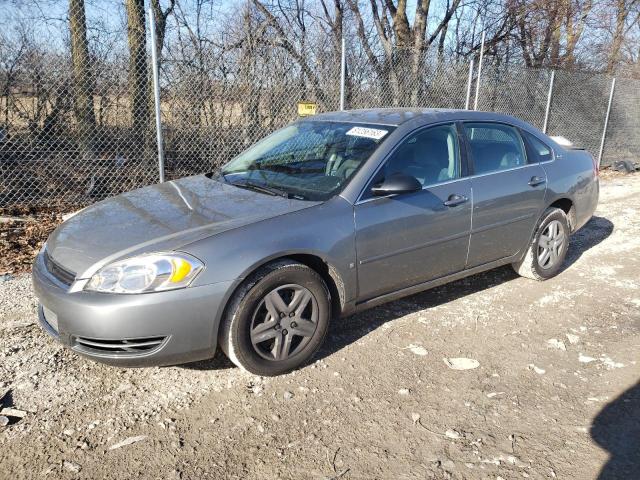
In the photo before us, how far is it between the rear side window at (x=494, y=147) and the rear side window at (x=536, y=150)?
0.08 metres

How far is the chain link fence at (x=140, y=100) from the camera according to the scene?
6344mm

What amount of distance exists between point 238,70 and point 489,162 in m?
4.42

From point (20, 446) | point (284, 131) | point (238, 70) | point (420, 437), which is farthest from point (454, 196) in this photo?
point (238, 70)

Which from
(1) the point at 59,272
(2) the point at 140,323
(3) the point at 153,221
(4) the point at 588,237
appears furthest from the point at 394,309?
(4) the point at 588,237

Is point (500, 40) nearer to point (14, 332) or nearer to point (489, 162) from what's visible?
point (489, 162)

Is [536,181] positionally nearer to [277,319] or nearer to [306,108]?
[277,319]

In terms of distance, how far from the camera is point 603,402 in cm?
295

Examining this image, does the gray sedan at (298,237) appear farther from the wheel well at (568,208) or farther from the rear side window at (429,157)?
the wheel well at (568,208)

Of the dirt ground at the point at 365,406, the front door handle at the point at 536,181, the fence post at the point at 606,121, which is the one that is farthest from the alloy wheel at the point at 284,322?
the fence post at the point at 606,121

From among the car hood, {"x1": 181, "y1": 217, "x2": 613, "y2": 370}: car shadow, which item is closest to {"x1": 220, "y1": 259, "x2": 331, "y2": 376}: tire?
{"x1": 181, "y1": 217, "x2": 613, "y2": 370}: car shadow

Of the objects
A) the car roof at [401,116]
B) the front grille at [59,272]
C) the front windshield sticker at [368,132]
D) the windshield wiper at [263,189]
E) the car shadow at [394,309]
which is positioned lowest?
the car shadow at [394,309]

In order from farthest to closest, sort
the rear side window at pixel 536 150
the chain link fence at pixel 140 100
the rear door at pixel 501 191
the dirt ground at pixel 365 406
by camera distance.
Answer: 1. the chain link fence at pixel 140 100
2. the rear side window at pixel 536 150
3. the rear door at pixel 501 191
4. the dirt ground at pixel 365 406

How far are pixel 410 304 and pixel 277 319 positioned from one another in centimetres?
153

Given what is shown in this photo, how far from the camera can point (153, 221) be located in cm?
313
